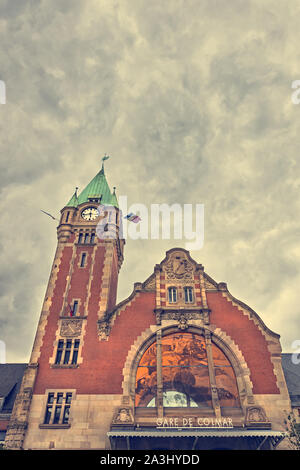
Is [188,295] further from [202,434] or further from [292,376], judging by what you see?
[292,376]

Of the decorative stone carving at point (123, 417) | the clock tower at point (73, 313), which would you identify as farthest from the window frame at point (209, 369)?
the clock tower at point (73, 313)

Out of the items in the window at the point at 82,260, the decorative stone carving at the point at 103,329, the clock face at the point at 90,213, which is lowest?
the decorative stone carving at the point at 103,329

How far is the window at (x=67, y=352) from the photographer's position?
29141 mm

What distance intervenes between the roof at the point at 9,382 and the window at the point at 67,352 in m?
10.7

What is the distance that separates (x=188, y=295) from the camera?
33125 mm

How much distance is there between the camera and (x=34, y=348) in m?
29.9

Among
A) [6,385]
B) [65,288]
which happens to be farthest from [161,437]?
[6,385]

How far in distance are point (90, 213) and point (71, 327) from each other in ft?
53.9

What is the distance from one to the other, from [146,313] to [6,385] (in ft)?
67.3

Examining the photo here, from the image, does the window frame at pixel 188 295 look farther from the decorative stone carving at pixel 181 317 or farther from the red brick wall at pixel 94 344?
the red brick wall at pixel 94 344

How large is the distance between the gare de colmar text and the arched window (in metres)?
1.29

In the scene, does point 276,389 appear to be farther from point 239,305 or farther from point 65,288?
point 65,288

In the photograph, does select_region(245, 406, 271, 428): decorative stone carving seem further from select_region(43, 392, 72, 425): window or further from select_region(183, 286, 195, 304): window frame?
select_region(43, 392, 72, 425): window
